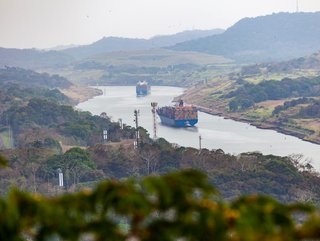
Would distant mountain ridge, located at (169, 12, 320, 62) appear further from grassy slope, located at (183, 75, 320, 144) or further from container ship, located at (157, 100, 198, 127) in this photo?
container ship, located at (157, 100, 198, 127)

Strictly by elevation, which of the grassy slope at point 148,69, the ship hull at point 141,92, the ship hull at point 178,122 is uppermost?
the ship hull at point 178,122

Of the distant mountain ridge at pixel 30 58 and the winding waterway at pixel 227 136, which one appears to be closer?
the winding waterway at pixel 227 136

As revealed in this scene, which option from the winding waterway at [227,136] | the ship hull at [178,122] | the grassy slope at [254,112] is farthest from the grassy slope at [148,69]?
the ship hull at [178,122]

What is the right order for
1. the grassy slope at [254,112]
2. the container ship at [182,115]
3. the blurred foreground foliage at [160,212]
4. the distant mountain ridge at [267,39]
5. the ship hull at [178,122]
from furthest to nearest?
1. the distant mountain ridge at [267,39]
2. the ship hull at [178,122]
3. the container ship at [182,115]
4. the grassy slope at [254,112]
5. the blurred foreground foliage at [160,212]

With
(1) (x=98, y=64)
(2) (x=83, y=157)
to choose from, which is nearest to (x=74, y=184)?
(2) (x=83, y=157)

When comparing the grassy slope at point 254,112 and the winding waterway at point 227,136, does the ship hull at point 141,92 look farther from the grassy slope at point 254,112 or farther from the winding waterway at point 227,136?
the winding waterway at point 227,136

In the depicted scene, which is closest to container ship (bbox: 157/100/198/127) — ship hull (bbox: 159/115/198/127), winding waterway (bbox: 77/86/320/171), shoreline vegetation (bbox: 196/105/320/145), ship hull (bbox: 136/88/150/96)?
ship hull (bbox: 159/115/198/127)

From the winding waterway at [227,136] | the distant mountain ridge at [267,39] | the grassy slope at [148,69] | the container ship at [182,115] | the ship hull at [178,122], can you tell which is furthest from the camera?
the distant mountain ridge at [267,39]
